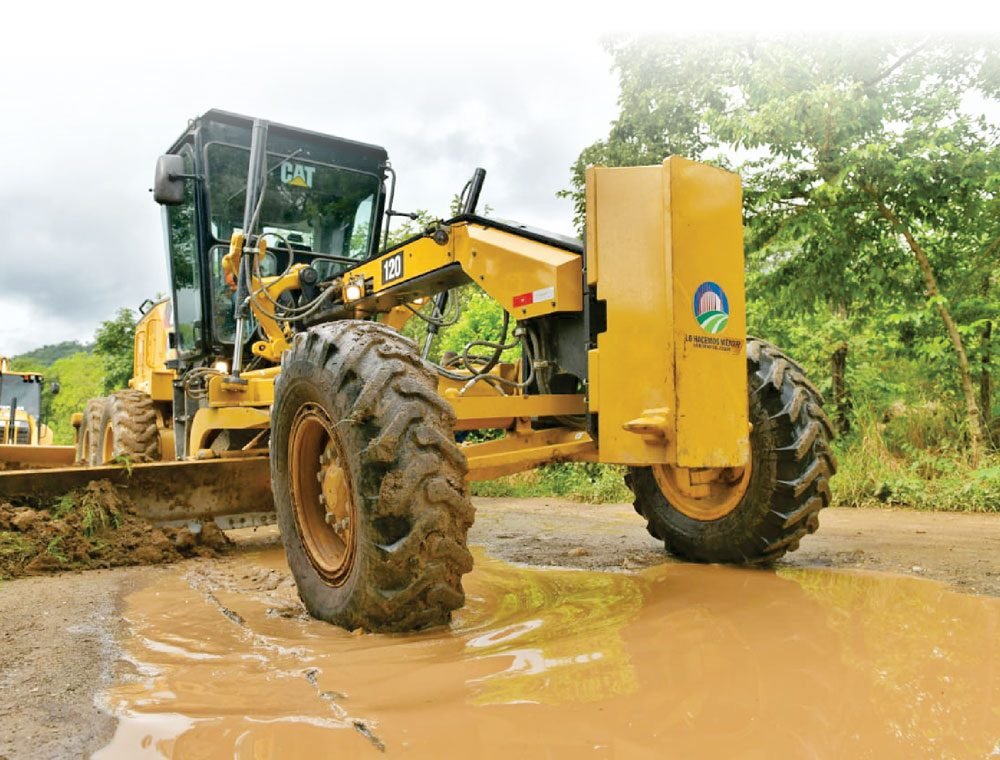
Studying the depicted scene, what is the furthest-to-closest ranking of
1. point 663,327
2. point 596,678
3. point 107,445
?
point 107,445, point 663,327, point 596,678

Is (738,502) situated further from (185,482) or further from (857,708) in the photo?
(185,482)

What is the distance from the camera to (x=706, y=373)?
3418 mm

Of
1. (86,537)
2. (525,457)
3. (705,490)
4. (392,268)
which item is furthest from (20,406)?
(705,490)

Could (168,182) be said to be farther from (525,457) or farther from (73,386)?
(73,386)

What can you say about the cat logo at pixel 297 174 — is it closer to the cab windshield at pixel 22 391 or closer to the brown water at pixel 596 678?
the brown water at pixel 596 678

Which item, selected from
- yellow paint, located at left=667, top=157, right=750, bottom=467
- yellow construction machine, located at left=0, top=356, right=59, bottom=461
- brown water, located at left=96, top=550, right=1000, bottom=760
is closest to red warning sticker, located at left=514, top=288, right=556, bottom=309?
yellow paint, located at left=667, top=157, right=750, bottom=467

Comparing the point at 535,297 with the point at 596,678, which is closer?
the point at 596,678

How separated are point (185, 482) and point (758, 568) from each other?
366 cm

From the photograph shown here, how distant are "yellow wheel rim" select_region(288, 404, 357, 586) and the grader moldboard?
0.01m

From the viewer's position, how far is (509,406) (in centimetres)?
391

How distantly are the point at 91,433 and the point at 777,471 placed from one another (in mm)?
7058

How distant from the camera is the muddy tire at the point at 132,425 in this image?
23.6 feet

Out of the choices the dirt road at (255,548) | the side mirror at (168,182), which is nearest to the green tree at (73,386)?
the side mirror at (168,182)

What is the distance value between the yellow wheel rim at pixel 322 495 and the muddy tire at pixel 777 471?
6.38ft
